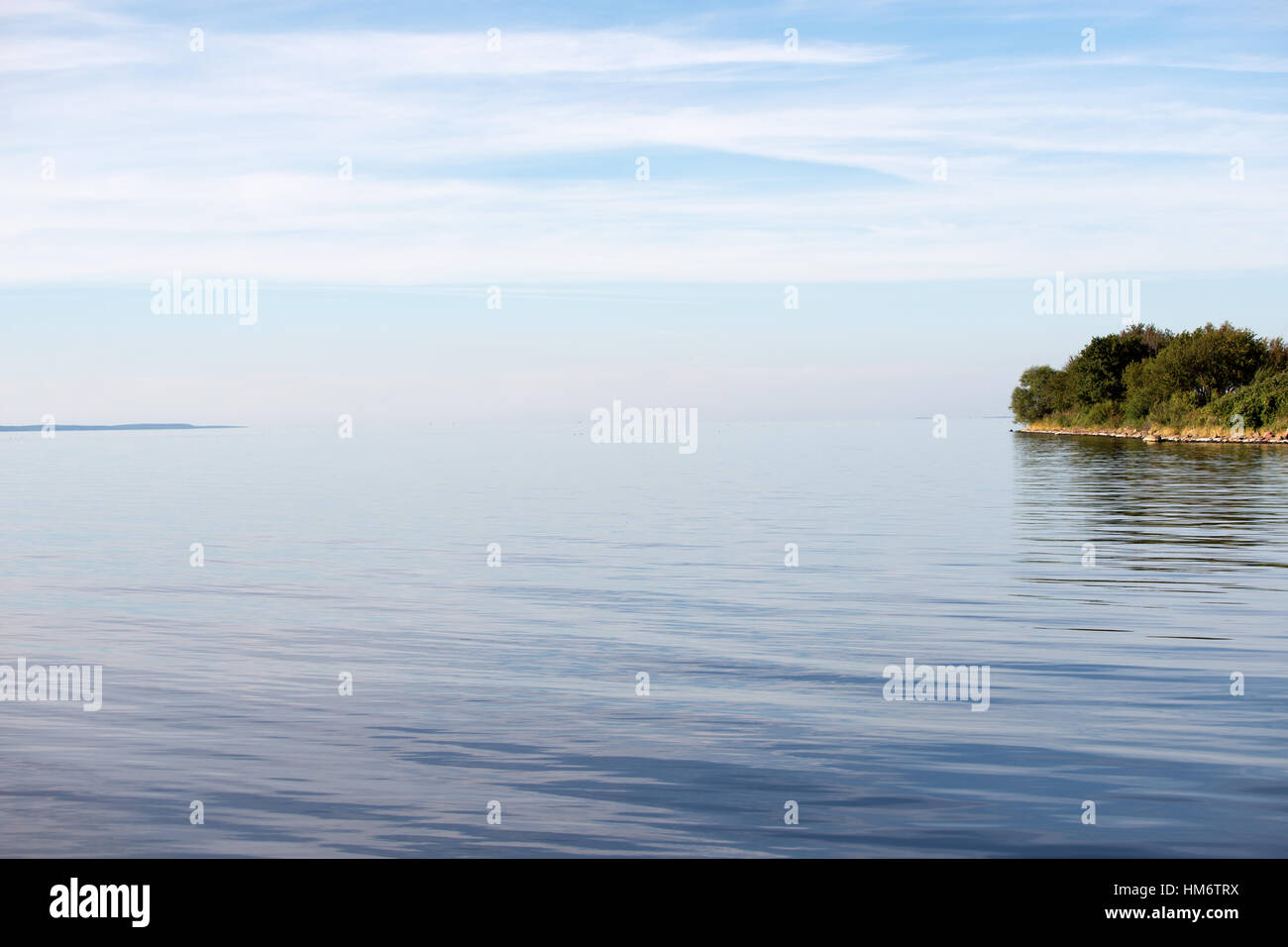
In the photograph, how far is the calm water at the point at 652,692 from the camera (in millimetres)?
→ 11023

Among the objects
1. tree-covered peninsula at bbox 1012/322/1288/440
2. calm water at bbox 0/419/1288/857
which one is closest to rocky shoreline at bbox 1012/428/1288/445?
tree-covered peninsula at bbox 1012/322/1288/440

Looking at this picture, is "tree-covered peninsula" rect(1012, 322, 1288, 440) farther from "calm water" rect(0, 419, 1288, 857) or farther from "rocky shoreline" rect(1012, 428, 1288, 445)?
"calm water" rect(0, 419, 1288, 857)

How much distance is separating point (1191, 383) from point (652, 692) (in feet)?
442

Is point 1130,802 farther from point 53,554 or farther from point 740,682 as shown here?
point 53,554

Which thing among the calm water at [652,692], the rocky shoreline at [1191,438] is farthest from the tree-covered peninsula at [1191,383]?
the calm water at [652,692]

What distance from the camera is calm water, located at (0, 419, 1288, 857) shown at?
11.0 m

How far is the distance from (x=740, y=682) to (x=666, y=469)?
241 ft

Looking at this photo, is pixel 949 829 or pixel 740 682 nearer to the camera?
pixel 949 829

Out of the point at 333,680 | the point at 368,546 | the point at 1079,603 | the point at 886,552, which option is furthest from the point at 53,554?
the point at 1079,603

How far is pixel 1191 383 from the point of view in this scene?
134750 mm

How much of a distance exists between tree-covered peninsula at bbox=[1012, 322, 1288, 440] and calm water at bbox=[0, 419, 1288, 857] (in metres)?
90.8

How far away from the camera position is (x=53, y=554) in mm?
36531

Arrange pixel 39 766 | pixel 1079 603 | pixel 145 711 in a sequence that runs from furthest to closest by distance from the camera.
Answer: pixel 1079 603 < pixel 145 711 < pixel 39 766
